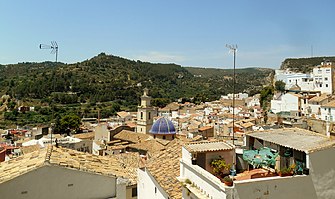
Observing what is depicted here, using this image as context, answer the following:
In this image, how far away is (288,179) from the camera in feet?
22.3

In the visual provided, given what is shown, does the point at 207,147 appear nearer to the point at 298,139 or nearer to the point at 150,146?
the point at 298,139

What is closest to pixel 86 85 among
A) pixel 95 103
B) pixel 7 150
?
pixel 95 103

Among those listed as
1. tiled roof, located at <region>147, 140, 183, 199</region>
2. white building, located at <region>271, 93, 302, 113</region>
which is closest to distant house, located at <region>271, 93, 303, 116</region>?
white building, located at <region>271, 93, 302, 113</region>

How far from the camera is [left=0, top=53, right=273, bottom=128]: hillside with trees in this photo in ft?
245

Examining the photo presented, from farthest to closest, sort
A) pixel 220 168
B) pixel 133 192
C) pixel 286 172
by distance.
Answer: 1. pixel 133 192
2. pixel 220 168
3. pixel 286 172

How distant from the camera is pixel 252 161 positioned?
25.9 ft

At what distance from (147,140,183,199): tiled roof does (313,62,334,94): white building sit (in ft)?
130

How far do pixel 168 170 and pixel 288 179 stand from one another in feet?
17.0

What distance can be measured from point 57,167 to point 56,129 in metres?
48.7

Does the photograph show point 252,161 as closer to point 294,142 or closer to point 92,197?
point 294,142

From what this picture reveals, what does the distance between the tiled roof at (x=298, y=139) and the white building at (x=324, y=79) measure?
41.0 meters

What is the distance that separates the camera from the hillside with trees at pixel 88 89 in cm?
7469

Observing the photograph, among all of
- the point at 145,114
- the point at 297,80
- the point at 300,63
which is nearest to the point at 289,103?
the point at 297,80

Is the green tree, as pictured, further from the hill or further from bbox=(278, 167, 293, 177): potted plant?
bbox=(278, 167, 293, 177): potted plant
